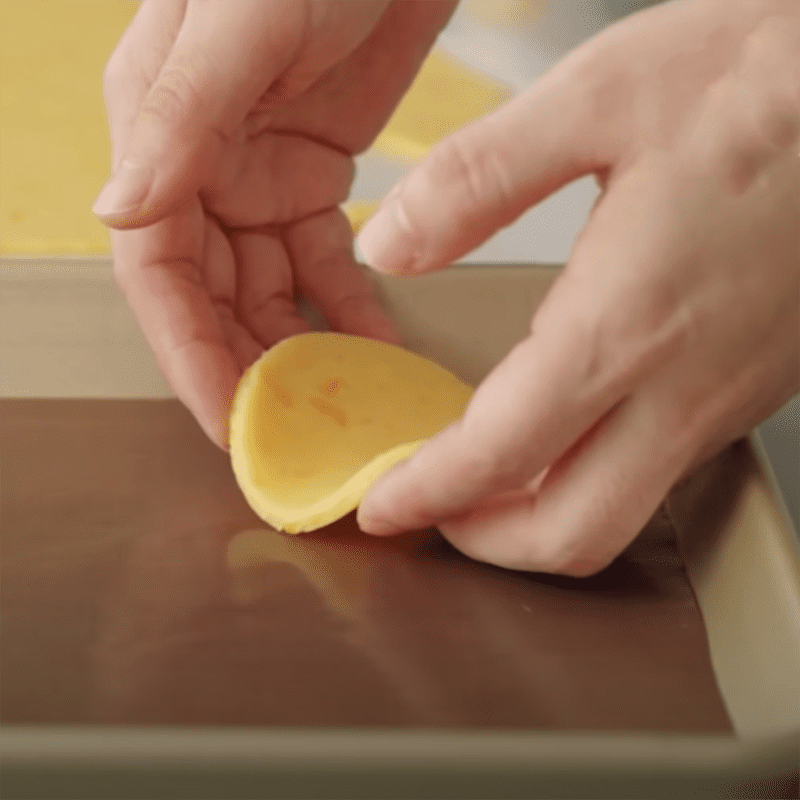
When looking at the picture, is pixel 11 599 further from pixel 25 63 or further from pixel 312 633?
pixel 25 63

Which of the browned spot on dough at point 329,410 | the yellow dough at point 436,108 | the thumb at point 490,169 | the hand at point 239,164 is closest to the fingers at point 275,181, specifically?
the hand at point 239,164

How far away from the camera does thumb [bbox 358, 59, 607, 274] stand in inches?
18.0

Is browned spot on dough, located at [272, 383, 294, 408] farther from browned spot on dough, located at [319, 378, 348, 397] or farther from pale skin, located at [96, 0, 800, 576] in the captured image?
pale skin, located at [96, 0, 800, 576]

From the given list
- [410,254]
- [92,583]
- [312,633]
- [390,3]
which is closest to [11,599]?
[92,583]

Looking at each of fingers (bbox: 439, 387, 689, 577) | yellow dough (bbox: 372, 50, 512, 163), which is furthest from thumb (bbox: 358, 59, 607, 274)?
yellow dough (bbox: 372, 50, 512, 163)

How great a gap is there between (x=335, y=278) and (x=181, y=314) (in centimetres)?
15

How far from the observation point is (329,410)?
653 mm

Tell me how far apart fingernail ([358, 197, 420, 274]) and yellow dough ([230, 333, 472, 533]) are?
0.40 feet

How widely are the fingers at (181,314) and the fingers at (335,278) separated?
0.10 m

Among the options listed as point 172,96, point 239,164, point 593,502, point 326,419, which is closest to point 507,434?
point 593,502

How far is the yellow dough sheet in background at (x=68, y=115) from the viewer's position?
1.12 m

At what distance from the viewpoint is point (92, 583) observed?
1.73ft

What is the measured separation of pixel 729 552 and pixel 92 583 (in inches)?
13.7

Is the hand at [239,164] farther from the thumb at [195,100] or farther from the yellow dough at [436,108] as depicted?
the yellow dough at [436,108]
